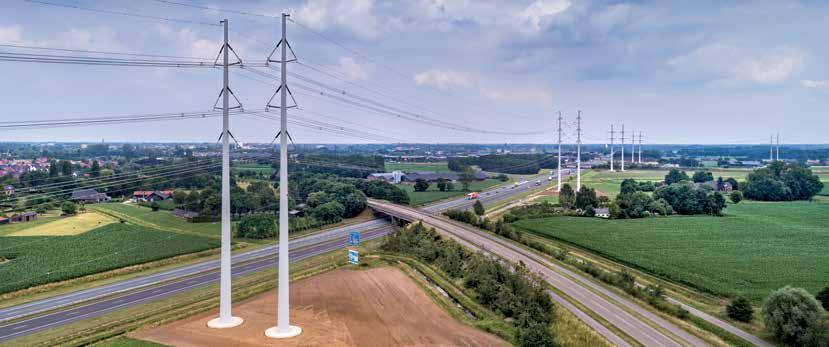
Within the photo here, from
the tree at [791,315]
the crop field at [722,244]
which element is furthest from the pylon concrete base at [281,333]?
the crop field at [722,244]

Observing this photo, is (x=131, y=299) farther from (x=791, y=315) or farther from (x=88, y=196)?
(x=88, y=196)

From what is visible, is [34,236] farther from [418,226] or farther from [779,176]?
[779,176]

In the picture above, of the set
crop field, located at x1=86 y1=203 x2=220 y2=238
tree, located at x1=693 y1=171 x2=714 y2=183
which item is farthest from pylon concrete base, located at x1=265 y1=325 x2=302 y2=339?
tree, located at x1=693 y1=171 x2=714 y2=183

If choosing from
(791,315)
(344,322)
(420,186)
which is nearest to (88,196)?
(420,186)

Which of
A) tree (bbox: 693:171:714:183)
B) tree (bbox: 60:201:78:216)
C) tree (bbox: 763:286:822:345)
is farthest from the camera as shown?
tree (bbox: 693:171:714:183)

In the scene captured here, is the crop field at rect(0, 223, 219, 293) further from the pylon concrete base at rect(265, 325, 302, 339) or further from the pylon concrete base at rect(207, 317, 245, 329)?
the pylon concrete base at rect(265, 325, 302, 339)
